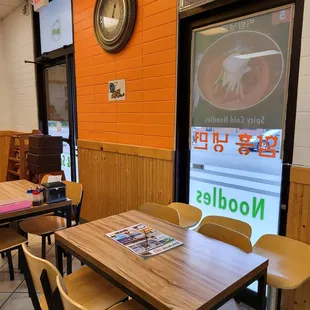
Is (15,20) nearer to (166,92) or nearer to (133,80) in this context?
(133,80)

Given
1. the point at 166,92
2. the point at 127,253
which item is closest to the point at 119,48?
the point at 166,92

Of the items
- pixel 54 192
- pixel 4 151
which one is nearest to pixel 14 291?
pixel 54 192

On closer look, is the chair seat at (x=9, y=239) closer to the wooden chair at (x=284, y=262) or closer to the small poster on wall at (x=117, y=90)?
the small poster on wall at (x=117, y=90)

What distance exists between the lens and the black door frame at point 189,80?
1.85 metres

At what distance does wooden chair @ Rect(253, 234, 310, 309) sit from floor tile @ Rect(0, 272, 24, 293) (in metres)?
2.04

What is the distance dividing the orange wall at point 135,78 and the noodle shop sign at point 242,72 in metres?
0.28

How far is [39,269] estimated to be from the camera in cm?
136

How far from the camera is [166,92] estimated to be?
2584mm

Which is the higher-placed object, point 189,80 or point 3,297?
point 189,80

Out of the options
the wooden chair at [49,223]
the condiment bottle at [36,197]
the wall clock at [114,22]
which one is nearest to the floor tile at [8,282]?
the wooden chair at [49,223]

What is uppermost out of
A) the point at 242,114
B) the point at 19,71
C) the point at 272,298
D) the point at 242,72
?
the point at 19,71

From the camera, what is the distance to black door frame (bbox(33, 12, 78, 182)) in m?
3.94

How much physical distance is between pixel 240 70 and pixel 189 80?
1.62 ft

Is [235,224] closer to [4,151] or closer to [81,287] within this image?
[81,287]
